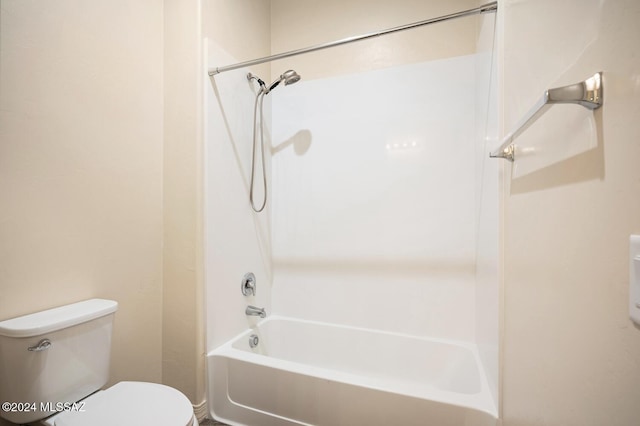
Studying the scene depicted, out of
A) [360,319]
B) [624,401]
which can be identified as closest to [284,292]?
[360,319]

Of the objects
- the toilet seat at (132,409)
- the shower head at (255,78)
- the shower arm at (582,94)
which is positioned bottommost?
the toilet seat at (132,409)

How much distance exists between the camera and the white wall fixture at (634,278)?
36cm

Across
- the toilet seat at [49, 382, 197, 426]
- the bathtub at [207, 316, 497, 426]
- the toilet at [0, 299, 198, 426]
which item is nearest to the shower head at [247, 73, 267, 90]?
the toilet at [0, 299, 198, 426]

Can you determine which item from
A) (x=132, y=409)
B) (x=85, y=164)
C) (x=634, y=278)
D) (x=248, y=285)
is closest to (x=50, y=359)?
(x=132, y=409)

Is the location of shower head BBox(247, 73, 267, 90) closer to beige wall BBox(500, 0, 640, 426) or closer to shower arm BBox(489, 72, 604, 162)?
beige wall BBox(500, 0, 640, 426)

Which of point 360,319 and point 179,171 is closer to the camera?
point 179,171

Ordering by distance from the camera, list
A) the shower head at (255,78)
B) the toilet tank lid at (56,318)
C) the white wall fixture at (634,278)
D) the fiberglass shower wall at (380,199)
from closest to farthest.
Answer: the white wall fixture at (634,278) → the toilet tank lid at (56,318) → the fiberglass shower wall at (380,199) → the shower head at (255,78)

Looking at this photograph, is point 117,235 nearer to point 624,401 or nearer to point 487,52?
point 624,401

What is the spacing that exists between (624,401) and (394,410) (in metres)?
0.93

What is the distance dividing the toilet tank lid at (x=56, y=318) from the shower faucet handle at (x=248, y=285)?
2.37 ft

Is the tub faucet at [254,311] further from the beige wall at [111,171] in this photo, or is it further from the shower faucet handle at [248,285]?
the beige wall at [111,171]

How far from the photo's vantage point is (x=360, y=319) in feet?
6.14

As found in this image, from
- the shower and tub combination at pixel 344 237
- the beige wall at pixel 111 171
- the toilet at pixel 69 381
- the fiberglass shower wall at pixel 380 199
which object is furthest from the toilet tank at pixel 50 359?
the fiberglass shower wall at pixel 380 199

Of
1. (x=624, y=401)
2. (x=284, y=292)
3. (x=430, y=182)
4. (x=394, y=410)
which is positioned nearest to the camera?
(x=624, y=401)
